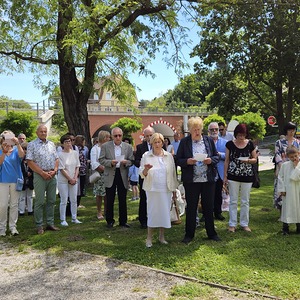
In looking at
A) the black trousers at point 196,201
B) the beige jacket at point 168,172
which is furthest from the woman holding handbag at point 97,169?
the black trousers at point 196,201

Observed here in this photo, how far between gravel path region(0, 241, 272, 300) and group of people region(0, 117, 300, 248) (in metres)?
1.05

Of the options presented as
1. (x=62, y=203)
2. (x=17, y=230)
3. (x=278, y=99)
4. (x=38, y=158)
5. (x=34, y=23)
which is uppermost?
(x=34, y=23)

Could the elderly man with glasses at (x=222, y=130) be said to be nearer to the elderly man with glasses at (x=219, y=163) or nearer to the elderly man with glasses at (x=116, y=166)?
the elderly man with glasses at (x=219, y=163)

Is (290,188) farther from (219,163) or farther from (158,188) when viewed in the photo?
(158,188)

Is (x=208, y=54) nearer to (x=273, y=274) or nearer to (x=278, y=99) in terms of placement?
(x=278, y=99)

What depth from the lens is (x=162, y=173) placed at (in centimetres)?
572

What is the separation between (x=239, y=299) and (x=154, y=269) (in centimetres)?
124

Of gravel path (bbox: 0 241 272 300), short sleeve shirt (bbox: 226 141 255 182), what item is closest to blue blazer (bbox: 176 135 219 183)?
short sleeve shirt (bbox: 226 141 255 182)

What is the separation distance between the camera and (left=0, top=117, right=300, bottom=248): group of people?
5746 mm

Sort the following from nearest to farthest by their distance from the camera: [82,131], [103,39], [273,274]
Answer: [273,274] → [103,39] → [82,131]

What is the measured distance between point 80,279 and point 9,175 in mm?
2924

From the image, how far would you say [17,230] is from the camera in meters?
7.16

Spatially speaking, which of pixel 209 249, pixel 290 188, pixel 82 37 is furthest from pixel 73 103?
pixel 209 249

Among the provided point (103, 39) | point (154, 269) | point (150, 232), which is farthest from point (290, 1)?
point (154, 269)
